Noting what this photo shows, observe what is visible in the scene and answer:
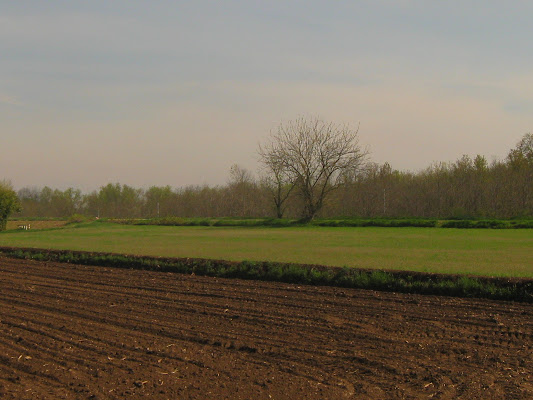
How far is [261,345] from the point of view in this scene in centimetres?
857

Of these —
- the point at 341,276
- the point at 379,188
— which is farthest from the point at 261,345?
the point at 379,188

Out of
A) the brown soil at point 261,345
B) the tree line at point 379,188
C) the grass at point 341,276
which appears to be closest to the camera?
the brown soil at point 261,345

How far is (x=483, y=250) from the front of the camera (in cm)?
2114

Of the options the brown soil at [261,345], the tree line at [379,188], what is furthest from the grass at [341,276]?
the tree line at [379,188]

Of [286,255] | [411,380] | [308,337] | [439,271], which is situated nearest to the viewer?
[411,380]

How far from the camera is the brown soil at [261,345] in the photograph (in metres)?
6.66

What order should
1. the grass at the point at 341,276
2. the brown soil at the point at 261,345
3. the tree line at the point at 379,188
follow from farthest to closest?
the tree line at the point at 379,188
the grass at the point at 341,276
the brown soil at the point at 261,345

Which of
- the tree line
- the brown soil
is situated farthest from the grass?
the tree line

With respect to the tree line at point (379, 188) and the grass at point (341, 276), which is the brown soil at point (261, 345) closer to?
the grass at point (341, 276)

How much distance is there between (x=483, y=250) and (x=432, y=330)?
13090 mm

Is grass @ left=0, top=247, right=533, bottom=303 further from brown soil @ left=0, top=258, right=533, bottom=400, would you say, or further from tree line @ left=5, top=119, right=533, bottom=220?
tree line @ left=5, top=119, right=533, bottom=220

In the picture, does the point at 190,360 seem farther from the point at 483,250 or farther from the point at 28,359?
the point at 483,250

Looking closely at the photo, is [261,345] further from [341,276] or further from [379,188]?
[379,188]

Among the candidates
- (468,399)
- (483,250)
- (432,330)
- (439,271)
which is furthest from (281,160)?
(468,399)
